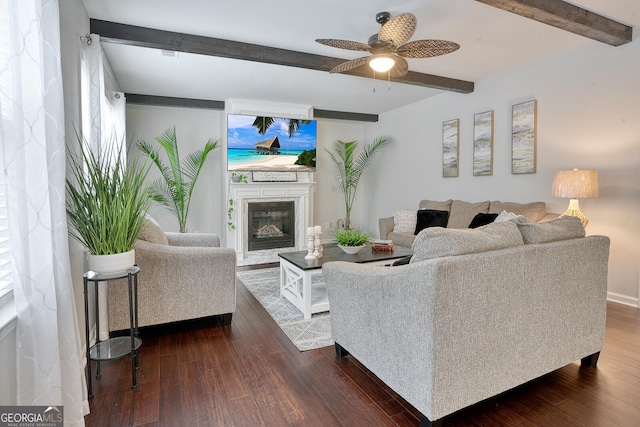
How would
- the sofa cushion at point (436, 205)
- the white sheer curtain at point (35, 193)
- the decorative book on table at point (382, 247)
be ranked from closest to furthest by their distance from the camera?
the white sheer curtain at point (35, 193), the decorative book on table at point (382, 247), the sofa cushion at point (436, 205)

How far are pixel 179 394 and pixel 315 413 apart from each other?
774mm

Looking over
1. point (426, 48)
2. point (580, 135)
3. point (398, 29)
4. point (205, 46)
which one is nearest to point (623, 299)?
point (580, 135)

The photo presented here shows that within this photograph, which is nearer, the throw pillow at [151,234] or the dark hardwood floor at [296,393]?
the dark hardwood floor at [296,393]

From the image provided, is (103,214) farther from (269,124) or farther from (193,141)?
(193,141)

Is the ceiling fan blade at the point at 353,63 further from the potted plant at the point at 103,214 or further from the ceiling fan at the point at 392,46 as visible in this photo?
the potted plant at the point at 103,214

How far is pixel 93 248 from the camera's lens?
1921mm

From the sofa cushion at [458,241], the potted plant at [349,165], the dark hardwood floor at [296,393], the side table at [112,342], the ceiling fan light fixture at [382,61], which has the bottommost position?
the dark hardwood floor at [296,393]

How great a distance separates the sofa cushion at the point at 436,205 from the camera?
4.71m

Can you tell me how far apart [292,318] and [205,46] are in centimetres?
261

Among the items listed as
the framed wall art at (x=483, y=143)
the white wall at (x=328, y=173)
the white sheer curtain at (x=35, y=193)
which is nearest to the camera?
the white sheer curtain at (x=35, y=193)

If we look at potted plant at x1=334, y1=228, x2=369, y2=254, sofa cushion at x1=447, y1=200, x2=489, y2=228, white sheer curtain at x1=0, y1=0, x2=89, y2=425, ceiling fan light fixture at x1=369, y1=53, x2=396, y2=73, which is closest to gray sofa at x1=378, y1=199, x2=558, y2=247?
sofa cushion at x1=447, y1=200, x2=489, y2=228

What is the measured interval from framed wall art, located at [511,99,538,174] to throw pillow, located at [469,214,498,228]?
71 cm

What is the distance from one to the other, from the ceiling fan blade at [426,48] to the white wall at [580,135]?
184 cm

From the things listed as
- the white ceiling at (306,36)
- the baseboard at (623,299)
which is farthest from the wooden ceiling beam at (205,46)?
the baseboard at (623,299)
